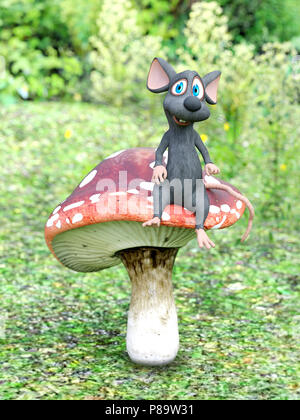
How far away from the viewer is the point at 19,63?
37.1 ft

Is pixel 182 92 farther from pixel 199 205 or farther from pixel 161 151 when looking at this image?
pixel 199 205

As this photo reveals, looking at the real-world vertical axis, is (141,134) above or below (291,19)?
below

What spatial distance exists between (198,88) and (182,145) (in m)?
0.30

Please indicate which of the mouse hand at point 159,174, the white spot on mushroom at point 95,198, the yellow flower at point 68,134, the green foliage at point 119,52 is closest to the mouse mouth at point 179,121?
the mouse hand at point 159,174

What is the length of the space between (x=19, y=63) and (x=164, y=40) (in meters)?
2.79

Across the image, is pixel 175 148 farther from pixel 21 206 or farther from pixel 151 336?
pixel 21 206

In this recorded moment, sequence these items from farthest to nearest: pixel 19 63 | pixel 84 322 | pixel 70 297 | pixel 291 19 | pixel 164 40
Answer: pixel 291 19 → pixel 164 40 → pixel 19 63 → pixel 70 297 → pixel 84 322

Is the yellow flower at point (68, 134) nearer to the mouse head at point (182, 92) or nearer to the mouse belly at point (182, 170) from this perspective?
the mouse head at point (182, 92)

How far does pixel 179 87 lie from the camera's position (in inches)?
124

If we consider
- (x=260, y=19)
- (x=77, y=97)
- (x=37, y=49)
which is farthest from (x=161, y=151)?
(x=260, y=19)

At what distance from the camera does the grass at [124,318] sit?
3.55m

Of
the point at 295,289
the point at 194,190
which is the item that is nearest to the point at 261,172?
the point at 295,289

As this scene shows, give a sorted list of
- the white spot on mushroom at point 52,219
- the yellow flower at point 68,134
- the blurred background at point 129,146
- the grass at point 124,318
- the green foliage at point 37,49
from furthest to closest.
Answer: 1. the green foliage at point 37,49
2. the yellow flower at point 68,134
3. the blurred background at point 129,146
4. the grass at point 124,318
5. the white spot on mushroom at point 52,219

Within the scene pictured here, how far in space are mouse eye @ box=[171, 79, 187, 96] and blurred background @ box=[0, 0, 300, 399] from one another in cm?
159
